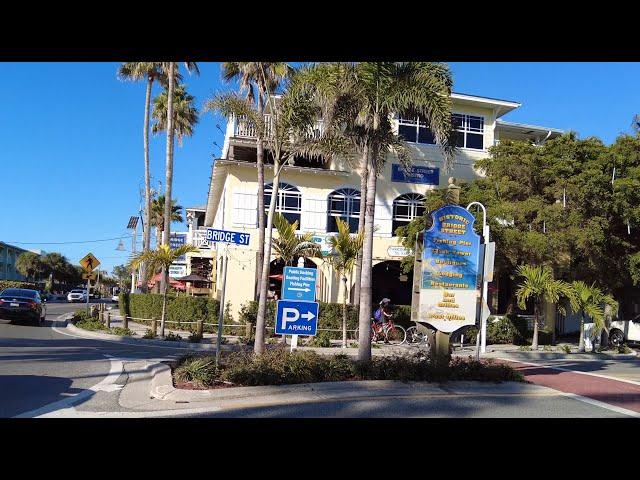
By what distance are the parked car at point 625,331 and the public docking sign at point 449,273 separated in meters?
14.7

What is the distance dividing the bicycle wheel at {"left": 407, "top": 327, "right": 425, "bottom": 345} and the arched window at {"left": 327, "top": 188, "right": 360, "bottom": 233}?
7176mm

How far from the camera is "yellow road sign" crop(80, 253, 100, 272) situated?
79.5 feet

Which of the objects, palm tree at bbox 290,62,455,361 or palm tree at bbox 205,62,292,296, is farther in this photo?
palm tree at bbox 205,62,292,296

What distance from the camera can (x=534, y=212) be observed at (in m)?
22.2

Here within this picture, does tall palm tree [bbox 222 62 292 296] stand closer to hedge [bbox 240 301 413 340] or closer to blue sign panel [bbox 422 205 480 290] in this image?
hedge [bbox 240 301 413 340]

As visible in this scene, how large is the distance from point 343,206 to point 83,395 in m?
19.1

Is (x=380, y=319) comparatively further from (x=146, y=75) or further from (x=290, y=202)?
(x=146, y=75)

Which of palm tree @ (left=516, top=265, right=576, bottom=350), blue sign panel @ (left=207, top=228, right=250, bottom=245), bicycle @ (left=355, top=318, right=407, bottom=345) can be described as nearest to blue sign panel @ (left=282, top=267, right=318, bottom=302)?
blue sign panel @ (left=207, top=228, right=250, bottom=245)

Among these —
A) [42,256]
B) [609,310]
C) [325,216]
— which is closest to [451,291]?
[609,310]

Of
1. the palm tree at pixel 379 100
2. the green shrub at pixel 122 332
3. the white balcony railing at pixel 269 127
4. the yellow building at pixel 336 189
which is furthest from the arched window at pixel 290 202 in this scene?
the palm tree at pixel 379 100

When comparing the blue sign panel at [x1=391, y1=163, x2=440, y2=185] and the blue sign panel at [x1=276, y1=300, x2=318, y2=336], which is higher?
the blue sign panel at [x1=391, y1=163, x2=440, y2=185]

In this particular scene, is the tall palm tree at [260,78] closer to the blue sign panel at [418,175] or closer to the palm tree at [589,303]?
the blue sign panel at [418,175]

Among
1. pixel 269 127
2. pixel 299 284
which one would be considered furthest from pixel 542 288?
pixel 269 127
